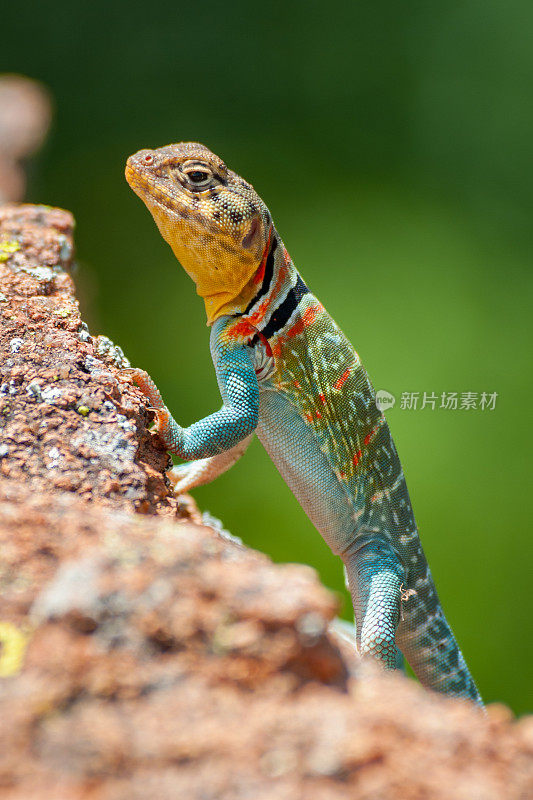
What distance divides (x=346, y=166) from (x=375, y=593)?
502 centimetres

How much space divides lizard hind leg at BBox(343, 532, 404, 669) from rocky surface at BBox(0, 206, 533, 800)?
3.73 feet

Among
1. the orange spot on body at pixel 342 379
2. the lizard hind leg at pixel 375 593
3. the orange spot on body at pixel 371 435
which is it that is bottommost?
the lizard hind leg at pixel 375 593

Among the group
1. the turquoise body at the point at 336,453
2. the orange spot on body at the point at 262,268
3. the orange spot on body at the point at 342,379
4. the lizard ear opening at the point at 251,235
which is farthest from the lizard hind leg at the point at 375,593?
the lizard ear opening at the point at 251,235

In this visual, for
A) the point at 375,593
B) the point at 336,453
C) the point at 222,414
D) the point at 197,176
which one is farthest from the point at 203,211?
the point at 375,593

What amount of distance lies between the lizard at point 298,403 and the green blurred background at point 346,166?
135 inches

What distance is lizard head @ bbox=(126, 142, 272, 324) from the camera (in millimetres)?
2047

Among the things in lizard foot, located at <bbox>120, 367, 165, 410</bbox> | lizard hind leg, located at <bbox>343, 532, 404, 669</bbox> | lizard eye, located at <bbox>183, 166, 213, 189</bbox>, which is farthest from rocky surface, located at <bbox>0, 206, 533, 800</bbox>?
lizard eye, located at <bbox>183, 166, 213, 189</bbox>

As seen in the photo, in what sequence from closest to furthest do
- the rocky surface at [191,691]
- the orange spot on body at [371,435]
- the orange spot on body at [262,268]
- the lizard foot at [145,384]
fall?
the rocky surface at [191,691], the lizard foot at [145,384], the orange spot on body at [262,268], the orange spot on body at [371,435]

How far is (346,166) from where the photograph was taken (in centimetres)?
643

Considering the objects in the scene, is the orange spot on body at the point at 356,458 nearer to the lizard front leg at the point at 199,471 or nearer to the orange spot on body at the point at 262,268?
the lizard front leg at the point at 199,471

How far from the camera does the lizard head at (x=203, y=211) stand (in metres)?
2.05

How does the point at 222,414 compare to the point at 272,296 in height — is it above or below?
below

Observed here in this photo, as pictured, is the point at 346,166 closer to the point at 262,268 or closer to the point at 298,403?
the point at 262,268

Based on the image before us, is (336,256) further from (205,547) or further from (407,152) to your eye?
(205,547)
